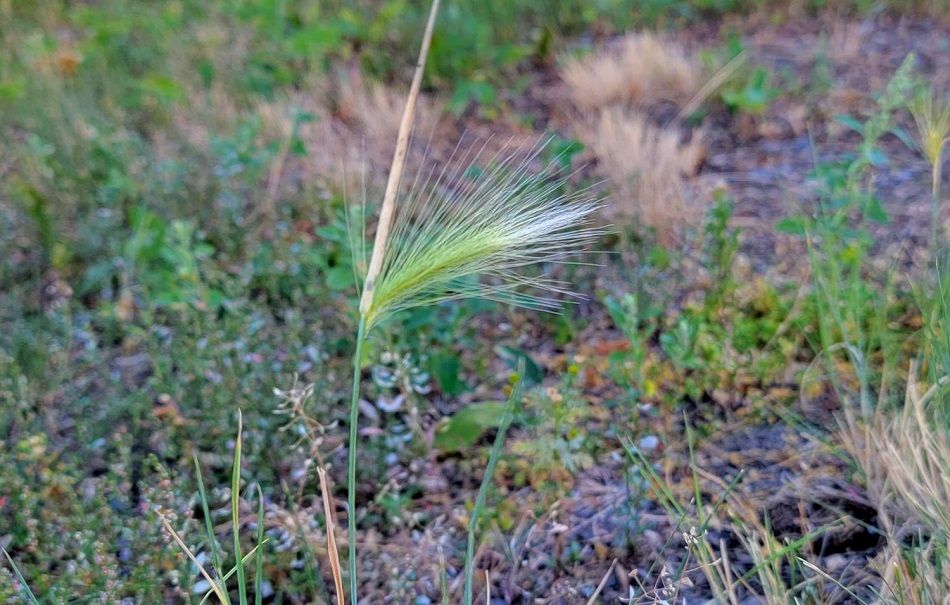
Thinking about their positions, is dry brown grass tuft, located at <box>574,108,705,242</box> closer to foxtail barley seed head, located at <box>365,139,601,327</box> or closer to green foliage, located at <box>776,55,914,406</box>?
green foliage, located at <box>776,55,914,406</box>

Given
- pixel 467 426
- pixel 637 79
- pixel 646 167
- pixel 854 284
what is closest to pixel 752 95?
pixel 637 79

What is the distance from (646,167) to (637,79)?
93cm

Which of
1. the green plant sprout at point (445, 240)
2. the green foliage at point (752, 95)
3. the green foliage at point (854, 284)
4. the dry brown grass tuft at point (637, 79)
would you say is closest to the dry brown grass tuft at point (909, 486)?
the green foliage at point (854, 284)

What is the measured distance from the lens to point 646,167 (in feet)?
8.61

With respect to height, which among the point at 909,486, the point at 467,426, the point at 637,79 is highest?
the point at 637,79

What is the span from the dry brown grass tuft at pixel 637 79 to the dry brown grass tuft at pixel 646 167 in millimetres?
256

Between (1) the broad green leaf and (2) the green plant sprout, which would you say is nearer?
(2) the green plant sprout

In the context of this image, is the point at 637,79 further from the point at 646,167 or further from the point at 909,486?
the point at 909,486

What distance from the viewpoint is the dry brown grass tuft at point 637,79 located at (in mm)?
3359

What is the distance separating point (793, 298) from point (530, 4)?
269cm

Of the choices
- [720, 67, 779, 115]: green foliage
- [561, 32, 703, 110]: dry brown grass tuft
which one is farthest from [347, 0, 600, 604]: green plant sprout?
[561, 32, 703, 110]: dry brown grass tuft

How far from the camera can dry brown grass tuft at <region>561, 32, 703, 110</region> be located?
3359 mm

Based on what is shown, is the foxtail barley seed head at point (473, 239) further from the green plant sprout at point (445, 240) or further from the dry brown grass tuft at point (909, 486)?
the dry brown grass tuft at point (909, 486)

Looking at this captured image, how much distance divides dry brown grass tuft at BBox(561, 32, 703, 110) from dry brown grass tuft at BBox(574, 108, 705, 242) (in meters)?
0.26
